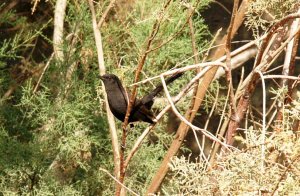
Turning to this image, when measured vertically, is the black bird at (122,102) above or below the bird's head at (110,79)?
below

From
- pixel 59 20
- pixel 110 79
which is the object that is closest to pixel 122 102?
pixel 110 79

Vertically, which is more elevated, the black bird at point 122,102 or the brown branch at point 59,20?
the brown branch at point 59,20

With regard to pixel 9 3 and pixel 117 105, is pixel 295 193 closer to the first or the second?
pixel 117 105

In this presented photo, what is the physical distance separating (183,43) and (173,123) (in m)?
1.37

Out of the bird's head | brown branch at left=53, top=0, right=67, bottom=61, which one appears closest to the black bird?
the bird's head

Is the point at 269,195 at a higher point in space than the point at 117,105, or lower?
higher

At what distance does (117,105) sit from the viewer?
298 cm

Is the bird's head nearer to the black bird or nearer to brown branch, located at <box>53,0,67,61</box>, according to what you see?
the black bird

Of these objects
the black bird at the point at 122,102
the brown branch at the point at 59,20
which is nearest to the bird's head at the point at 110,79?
the black bird at the point at 122,102

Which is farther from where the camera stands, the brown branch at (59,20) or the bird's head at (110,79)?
the brown branch at (59,20)

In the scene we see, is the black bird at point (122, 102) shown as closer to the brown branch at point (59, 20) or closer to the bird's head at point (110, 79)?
the bird's head at point (110, 79)

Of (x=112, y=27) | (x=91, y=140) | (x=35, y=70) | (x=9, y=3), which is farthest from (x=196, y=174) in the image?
(x=9, y=3)

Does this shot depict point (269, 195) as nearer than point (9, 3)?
Yes

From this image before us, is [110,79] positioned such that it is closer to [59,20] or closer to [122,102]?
[122,102]
